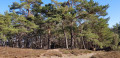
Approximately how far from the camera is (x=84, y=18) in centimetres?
1894

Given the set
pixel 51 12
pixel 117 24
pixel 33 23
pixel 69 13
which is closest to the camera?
pixel 69 13

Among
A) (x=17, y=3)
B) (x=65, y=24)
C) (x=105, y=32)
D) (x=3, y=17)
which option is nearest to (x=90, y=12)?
(x=65, y=24)

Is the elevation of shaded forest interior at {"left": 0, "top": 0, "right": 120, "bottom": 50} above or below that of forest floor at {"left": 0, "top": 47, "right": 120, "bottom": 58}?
Result: above

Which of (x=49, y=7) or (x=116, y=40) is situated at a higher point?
(x=49, y=7)

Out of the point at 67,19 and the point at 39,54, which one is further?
the point at 67,19

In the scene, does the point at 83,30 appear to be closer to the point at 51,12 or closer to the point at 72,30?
the point at 72,30

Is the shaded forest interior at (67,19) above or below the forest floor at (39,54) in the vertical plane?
above

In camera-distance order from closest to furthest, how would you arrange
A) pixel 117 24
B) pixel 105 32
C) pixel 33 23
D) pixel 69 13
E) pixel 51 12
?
pixel 69 13 < pixel 51 12 < pixel 33 23 < pixel 105 32 < pixel 117 24

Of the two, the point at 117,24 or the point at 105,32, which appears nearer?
the point at 105,32

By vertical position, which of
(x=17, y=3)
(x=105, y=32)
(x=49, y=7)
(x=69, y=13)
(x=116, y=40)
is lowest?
(x=116, y=40)

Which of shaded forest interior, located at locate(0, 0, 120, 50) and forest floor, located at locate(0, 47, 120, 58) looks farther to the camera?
shaded forest interior, located at locate(0, 0, 120, 50)

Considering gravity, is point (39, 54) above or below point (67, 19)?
below

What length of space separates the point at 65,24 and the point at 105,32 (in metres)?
10.5

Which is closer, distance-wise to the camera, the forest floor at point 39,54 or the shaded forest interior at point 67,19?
the forest floor at point 39,54
